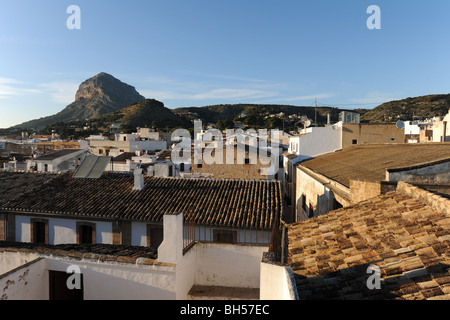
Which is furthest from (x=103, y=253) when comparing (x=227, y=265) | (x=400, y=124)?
(x=400, y=124)

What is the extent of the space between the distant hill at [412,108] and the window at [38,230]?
6075 cm

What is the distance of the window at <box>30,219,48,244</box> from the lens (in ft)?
41.5

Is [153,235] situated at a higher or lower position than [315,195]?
lower

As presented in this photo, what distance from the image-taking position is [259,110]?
97.4 m

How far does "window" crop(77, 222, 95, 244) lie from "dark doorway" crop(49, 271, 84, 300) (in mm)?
5858

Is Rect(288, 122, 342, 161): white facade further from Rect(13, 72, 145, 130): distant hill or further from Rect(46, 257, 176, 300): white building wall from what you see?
Rect(13, 72, 145, 130): distant hill

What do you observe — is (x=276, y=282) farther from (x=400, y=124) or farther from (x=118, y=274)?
(x=400, y=124)

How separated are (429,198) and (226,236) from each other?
7150 millimetres

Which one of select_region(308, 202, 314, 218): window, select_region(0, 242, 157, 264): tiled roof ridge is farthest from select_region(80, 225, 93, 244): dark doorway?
select_region(308, 202, 314, 218): window

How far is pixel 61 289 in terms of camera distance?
6.38 m

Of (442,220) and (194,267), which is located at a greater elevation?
(442,220)
